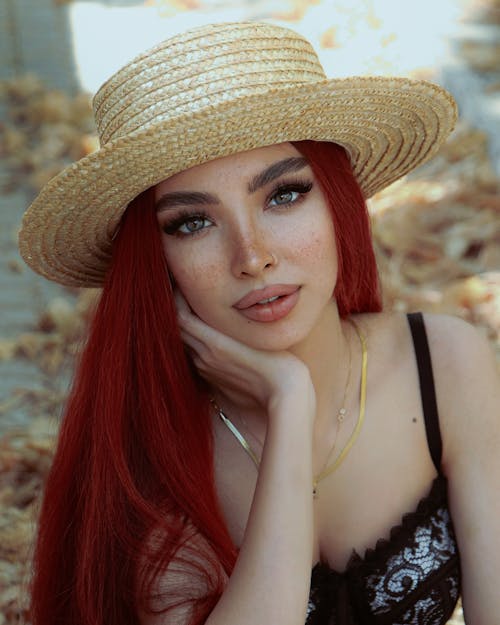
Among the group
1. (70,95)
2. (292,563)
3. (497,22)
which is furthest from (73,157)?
(292,563)

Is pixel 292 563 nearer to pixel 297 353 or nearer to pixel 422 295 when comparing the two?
pixel 297 353

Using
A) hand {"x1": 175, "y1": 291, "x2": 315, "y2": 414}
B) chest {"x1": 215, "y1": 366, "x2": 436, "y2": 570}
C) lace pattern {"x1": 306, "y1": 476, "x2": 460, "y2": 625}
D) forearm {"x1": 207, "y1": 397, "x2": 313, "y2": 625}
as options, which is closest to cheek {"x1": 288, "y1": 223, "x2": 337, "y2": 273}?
hand {"x1": 175, "y1": 291, "x2": 315, "y2": 414}

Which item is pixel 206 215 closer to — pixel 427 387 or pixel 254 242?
pixel 254 242

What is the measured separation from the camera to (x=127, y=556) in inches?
93.0

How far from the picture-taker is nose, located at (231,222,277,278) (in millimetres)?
2201

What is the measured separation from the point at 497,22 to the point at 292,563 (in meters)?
6.04

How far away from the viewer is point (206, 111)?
2.08 metres

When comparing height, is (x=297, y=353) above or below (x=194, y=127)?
below

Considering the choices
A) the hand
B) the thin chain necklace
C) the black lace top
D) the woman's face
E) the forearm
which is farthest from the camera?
the thin chain necklace

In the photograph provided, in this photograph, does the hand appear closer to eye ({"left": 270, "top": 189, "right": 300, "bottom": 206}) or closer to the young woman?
the young woman

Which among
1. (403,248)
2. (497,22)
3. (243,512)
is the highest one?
(497,22)

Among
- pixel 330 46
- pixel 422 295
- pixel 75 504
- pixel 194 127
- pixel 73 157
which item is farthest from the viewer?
pixel 330 46

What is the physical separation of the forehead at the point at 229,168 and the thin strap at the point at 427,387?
69cm

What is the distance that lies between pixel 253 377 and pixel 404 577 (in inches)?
25.1
